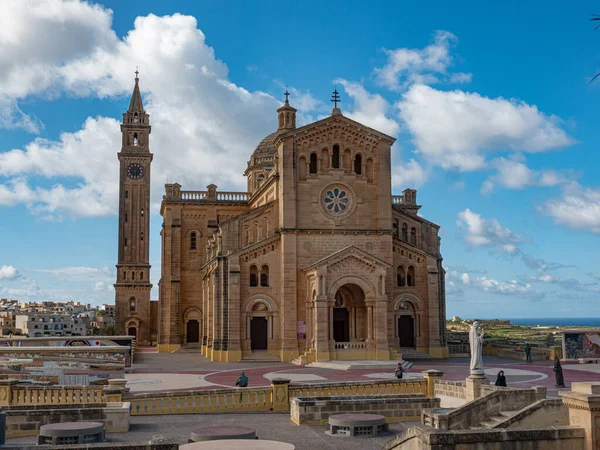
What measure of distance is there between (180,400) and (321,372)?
17766mm

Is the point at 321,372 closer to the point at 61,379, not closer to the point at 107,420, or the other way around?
the point at 61,379

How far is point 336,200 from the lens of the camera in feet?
168

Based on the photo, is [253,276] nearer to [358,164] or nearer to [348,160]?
[348,160]

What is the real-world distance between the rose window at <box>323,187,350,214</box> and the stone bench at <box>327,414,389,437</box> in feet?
103

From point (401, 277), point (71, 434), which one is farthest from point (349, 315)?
point (71, 434)

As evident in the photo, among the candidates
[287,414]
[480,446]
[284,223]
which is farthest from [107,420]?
[284,223]

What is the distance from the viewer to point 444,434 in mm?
13492

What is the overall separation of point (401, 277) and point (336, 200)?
25.5 ft

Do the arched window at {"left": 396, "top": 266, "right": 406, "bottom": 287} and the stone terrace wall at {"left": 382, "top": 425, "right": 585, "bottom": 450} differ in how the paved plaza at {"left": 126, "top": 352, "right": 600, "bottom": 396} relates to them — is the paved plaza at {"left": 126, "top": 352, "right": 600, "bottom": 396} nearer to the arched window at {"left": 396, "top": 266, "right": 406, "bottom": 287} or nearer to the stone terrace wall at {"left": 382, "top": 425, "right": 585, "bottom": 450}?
the arched window at {"left": 396, "top": 266, "right": 406, "bottom": 287}

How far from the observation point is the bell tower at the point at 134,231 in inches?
2923

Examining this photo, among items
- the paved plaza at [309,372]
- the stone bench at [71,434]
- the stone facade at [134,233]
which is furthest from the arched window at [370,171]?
the stone bench at [71,434]

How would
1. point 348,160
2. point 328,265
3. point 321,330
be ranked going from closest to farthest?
point 321,330
point 328,265
point 348,160

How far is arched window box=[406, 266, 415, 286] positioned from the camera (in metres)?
52.9

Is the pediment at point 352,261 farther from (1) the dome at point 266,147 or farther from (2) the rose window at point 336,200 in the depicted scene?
(1) the dome at point 266,147
